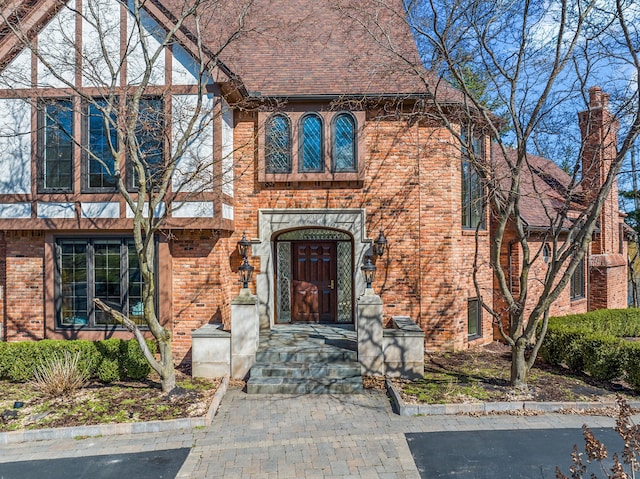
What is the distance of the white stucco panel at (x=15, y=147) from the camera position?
9.25m

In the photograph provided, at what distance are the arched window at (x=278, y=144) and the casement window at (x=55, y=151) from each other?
446 centimetres

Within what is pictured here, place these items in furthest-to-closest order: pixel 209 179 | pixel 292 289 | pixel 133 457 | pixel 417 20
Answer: pixel 292 289 → pixel 209 179 → pixel 417 20 → pixel 133 457

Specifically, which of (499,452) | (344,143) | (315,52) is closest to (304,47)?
(315,52)

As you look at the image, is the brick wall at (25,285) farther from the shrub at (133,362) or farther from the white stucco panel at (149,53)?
the white stucco panel at (149,53)

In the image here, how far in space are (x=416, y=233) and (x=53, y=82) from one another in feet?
30.2

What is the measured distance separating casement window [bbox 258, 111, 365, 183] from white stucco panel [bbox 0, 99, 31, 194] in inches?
205

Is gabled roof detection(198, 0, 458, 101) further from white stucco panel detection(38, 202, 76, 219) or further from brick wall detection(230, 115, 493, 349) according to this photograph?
white stucco panel detection(38, 202, 76, 219)

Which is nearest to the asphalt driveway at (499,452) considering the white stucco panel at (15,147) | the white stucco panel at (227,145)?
the white stucco panel at (227,145)

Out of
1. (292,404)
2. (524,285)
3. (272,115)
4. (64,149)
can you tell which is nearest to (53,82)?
(64,149)

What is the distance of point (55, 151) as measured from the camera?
9438mm

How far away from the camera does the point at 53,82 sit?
9297 mm

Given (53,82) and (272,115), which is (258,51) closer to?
(272,115)

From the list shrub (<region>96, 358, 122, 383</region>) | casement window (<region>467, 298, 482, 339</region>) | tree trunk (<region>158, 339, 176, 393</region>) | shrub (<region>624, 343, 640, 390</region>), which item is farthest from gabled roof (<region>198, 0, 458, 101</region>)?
shrub (<region>96, 358, 122, 383</region>)

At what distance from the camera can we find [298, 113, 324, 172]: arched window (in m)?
10.4
